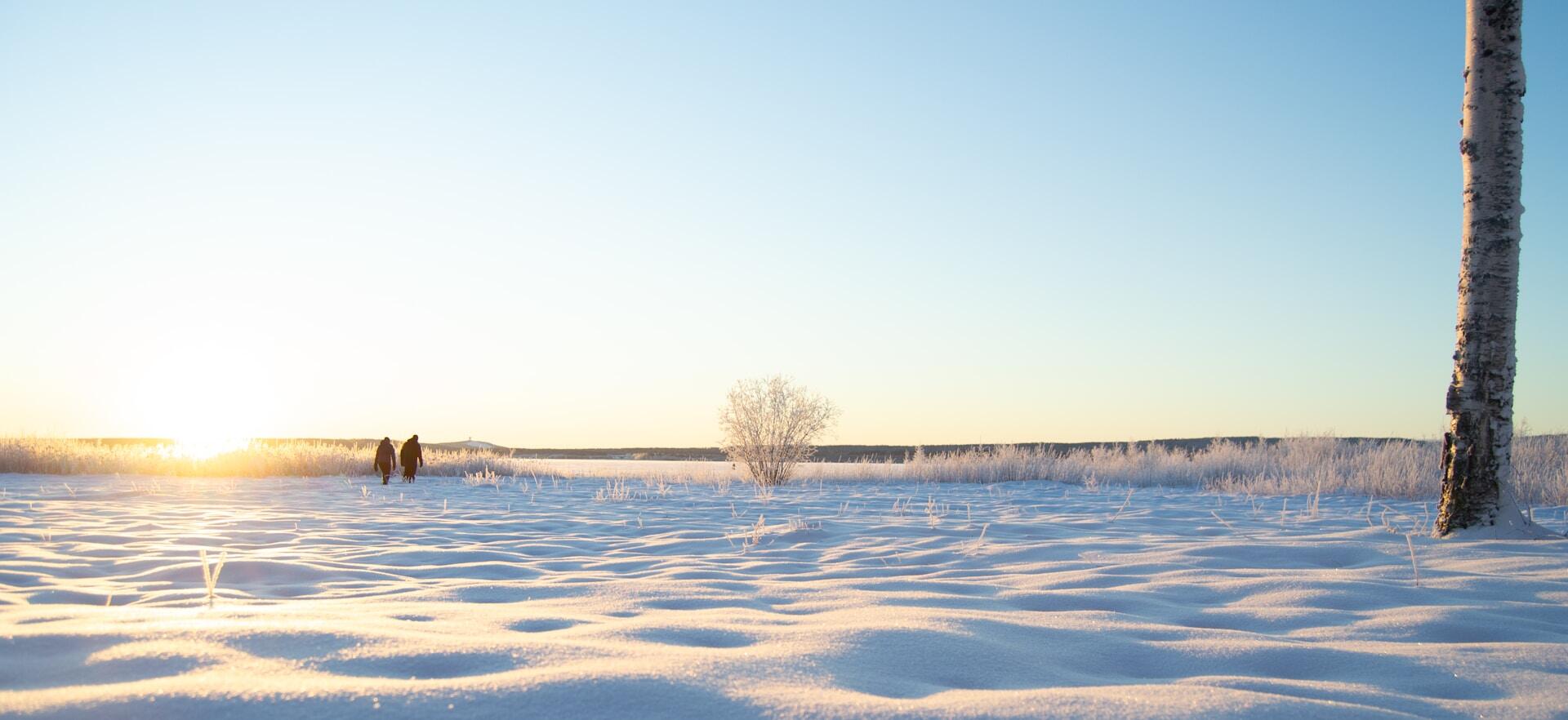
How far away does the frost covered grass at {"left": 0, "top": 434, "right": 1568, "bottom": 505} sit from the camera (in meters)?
11.2

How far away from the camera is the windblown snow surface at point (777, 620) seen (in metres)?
1.68

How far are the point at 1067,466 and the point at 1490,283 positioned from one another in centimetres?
1100

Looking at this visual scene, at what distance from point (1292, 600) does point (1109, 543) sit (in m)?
2.12

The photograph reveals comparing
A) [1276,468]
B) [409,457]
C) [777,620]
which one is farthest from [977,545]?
[409,457]

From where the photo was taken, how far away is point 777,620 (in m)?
2.87

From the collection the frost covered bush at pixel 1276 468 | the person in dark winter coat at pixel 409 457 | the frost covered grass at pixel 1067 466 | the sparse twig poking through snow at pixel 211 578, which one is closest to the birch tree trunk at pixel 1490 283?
the frost covered bush at pixel 1276 468

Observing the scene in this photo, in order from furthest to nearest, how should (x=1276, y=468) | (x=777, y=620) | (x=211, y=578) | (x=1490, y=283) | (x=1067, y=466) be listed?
(x=1067, y=466), (x=1276, y=468), (x=1490, y=283), (x=211, y=578), (x=777, y=620)

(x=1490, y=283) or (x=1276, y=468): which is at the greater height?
(x=1490, y=283)

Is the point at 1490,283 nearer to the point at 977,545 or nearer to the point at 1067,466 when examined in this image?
the point at 977,545

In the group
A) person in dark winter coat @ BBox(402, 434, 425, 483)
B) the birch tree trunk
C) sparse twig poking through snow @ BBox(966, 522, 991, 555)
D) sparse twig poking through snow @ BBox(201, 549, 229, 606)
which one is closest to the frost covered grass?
person in dark winter coat @ BBox(402, 434, 425, 483)

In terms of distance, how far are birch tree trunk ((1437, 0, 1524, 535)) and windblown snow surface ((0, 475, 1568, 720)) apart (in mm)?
473

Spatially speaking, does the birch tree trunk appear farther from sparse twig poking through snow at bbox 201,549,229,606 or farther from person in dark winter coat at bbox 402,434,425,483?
person in dark winter coat at bbox 402,434,425,483

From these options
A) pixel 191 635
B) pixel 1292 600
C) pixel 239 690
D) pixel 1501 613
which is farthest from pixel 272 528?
pixel 1501 613

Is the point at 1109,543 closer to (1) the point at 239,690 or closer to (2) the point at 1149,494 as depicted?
(1) the point at 239,690
